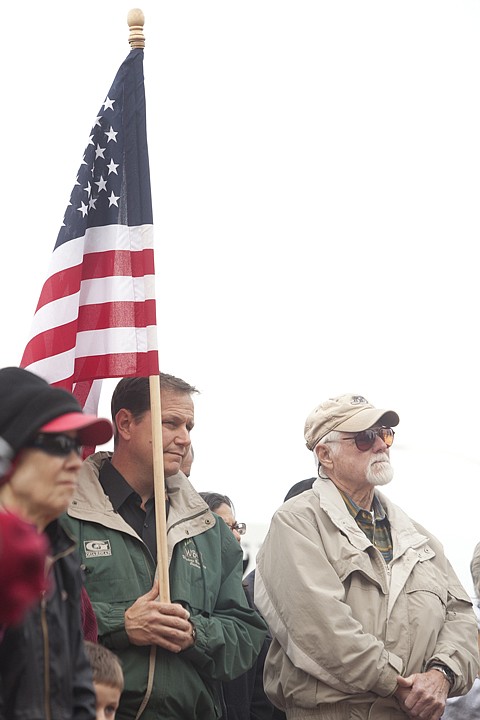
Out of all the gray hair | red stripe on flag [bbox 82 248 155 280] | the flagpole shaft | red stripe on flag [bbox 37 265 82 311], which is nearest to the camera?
the flagpole shaft

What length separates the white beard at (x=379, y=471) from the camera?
5.17m

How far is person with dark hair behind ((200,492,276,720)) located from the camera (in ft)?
17.3

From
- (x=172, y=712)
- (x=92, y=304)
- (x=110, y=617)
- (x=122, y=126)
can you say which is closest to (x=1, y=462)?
(x=110, y=617)

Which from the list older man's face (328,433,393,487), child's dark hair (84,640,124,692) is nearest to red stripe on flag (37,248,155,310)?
older man's face (328,433,393,487)

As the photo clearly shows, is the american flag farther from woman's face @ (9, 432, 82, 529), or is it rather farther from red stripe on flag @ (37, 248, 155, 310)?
woman's face @ (9, 432, 82, 529)

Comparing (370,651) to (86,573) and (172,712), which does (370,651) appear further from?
(86,573)

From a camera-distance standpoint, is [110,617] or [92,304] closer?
[110,617]

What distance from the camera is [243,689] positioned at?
5.30 meters

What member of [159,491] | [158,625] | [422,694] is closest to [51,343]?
[159,491]

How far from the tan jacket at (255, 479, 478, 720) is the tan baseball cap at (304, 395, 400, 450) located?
310 millimetres

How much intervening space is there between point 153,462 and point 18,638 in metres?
1.74

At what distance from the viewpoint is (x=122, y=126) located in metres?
4.98

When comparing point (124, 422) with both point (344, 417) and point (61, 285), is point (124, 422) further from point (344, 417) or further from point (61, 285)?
point (344, 417)

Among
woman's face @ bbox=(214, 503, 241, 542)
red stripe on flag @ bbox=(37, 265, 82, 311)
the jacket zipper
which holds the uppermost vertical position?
red stripe on flag @ bbox=(37, 265, 82, 311)
